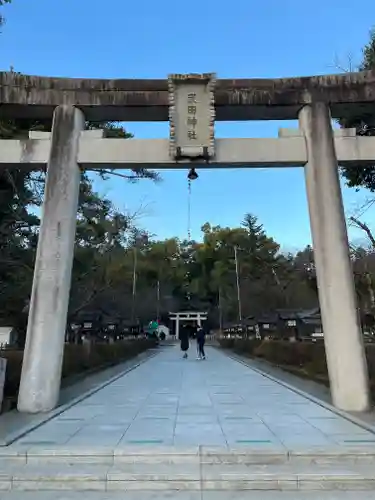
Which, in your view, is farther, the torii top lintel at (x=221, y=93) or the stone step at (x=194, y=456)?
the torii top lintel at (x=221, y=93)

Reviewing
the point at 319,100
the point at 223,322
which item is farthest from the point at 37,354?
the point at 223,322

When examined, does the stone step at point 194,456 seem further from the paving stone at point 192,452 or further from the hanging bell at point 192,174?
the hanging bell at point 192,174

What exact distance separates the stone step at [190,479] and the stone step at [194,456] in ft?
0.58

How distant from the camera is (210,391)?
39.9ft

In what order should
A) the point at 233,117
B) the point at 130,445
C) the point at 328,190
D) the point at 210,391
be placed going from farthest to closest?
the point at 210,391 → the point at 233,117 → the point at 328,190 → the point at 130,445

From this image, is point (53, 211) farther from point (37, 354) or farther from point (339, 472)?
point (339, 472)

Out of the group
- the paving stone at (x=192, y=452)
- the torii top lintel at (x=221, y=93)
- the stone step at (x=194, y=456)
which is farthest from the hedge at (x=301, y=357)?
the torii top lintel at (x=221, y=93)

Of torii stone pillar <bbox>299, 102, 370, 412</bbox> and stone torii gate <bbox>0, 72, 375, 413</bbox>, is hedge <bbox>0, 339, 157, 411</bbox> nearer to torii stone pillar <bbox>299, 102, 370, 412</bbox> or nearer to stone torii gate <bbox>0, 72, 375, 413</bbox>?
stone torii gate <bbox>0, 72, 375, 413</bbox>

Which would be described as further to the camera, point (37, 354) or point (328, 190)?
point (328, 190)

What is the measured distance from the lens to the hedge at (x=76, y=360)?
966cm

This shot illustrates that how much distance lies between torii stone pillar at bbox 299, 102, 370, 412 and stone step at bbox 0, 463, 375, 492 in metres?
3.46

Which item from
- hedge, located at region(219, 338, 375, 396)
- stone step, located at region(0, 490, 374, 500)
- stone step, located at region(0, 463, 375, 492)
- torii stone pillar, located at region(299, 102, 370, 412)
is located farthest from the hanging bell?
stone step, located at region(0, 490, 374, 500)

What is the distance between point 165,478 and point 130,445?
88cm

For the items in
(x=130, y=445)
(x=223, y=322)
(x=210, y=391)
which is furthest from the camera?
(x=223, y=322)
